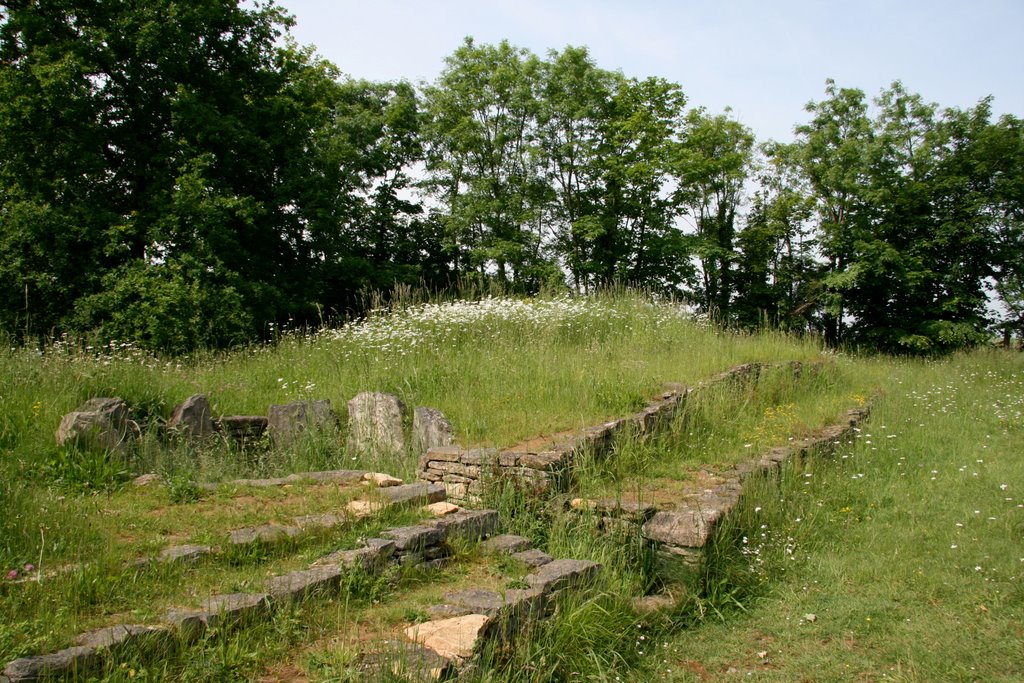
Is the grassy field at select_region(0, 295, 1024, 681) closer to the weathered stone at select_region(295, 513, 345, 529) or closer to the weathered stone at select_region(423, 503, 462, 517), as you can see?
the weathered stone at select_region(295, 513, 345, 529)

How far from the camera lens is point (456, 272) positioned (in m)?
25.6

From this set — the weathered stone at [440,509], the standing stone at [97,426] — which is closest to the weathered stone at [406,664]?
the weathered stone at [440,509]

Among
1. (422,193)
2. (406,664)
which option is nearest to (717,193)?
(422,193)

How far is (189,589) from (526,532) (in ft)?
9.33

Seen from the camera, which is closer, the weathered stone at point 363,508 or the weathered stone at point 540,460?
the weathered stone at point 363,508

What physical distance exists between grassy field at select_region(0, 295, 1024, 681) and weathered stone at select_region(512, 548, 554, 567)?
0.27 metres

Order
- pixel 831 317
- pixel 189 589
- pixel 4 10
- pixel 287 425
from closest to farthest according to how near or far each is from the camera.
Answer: pixel 189 589
pixel 287 425
pixel 4 10
pixel 831 317

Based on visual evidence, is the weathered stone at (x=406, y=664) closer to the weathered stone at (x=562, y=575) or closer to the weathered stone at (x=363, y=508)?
the weathered stone at (x=562, y=575)

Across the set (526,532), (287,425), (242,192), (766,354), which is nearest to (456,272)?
(242,192)

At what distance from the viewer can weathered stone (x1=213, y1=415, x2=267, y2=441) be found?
27.7ft

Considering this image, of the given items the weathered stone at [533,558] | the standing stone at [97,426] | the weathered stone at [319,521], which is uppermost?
the standing stone at [97,426]

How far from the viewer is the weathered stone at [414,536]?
498cm

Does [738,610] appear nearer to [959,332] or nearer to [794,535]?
[794,535]

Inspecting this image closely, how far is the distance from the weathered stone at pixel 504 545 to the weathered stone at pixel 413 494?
2.32ft
